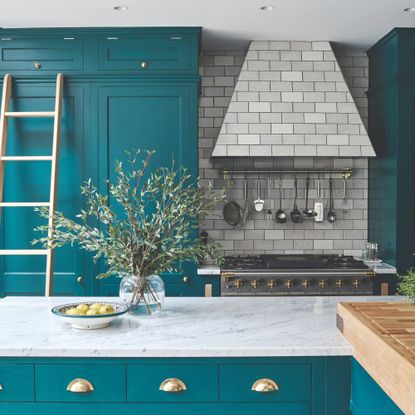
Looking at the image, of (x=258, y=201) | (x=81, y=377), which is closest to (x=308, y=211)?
(x=258, y=201)

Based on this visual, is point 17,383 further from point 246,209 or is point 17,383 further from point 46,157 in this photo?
point 246,209

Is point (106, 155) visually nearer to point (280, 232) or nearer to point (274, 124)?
point (274, 124)

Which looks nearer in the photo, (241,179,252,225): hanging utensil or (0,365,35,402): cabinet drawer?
(0,365,35,402): cabinet drawer

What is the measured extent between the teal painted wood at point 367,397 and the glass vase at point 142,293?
902mm

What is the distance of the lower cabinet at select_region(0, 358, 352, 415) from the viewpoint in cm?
196

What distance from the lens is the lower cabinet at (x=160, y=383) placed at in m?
1.96

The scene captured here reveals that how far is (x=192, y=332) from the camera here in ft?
7.02

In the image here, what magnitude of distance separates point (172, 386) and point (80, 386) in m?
0.33

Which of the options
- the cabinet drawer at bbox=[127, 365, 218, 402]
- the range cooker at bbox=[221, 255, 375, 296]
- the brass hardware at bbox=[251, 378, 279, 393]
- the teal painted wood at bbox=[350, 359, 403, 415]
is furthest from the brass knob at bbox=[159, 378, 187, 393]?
the range cooker at bbox=[221, 255, 375, 296]

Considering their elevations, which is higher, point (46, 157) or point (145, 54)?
point (145, 54)

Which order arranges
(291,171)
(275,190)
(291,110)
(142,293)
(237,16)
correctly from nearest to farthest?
(142,293), (237,16), (291,110), (291,171), (275,190)

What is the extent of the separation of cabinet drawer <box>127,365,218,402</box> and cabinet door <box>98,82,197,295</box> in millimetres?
2205

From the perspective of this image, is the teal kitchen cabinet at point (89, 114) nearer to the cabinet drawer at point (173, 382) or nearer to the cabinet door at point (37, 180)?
the cabinet door at point (37, 180)

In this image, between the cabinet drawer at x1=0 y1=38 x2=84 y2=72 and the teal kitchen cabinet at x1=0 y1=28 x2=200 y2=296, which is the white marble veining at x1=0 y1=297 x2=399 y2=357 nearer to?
the teal kitchen cabinet at x1=0 y1=28 x2=200 y2=296
